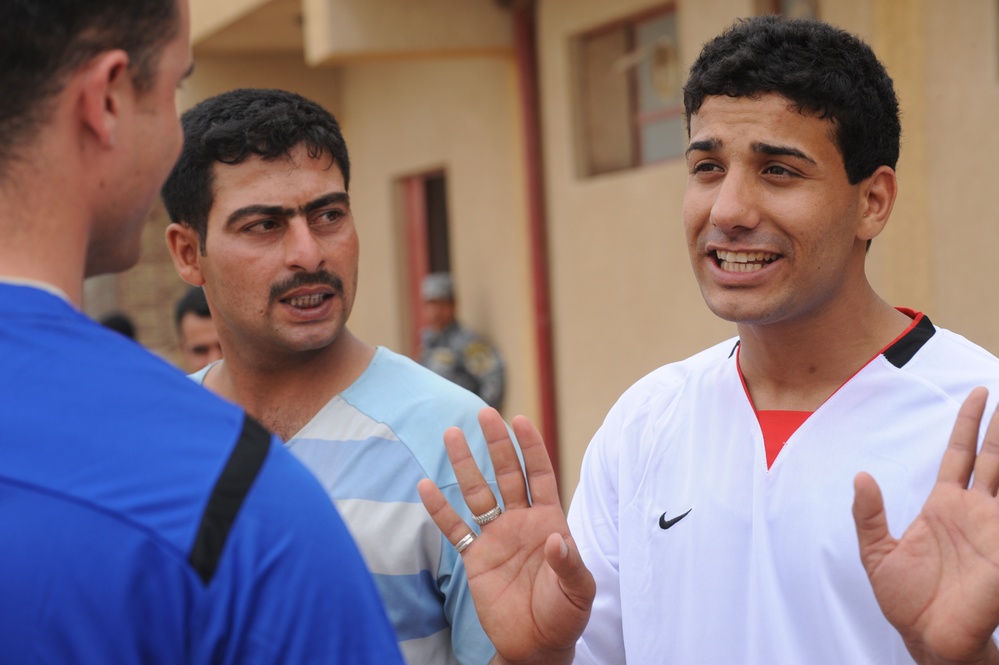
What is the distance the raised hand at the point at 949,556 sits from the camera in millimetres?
1975

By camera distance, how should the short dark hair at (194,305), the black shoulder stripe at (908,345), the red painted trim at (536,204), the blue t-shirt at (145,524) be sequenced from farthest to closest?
the red painted trim at (536,204), the short dark hair at (194,305), the black shoulder stripe at (908,345), the blue t-shirt at (145,524)

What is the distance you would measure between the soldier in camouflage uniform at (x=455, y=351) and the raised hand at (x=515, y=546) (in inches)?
262

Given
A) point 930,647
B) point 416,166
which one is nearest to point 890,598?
point 930,647

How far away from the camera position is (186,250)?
3.20 meters

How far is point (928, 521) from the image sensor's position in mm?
2066

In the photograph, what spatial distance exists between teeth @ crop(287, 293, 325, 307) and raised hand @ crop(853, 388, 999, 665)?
140 centimetres

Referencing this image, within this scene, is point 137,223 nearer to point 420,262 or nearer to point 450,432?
point 450,432

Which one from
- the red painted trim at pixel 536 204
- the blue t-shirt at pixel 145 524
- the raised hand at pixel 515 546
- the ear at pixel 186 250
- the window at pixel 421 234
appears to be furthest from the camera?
the window at pixel 421 234

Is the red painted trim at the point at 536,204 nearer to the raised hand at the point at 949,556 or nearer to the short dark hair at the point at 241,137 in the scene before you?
the short dark hair at the point at 241,137

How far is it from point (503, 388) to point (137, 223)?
7649mm

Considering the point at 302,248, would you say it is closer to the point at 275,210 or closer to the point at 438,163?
the point at 275,210

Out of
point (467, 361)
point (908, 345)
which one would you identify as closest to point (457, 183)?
point (467, 361)

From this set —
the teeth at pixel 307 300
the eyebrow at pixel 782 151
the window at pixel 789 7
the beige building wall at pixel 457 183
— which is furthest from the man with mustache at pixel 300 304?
the beige building wall at pixel 457 183

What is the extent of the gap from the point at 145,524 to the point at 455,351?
792cm
